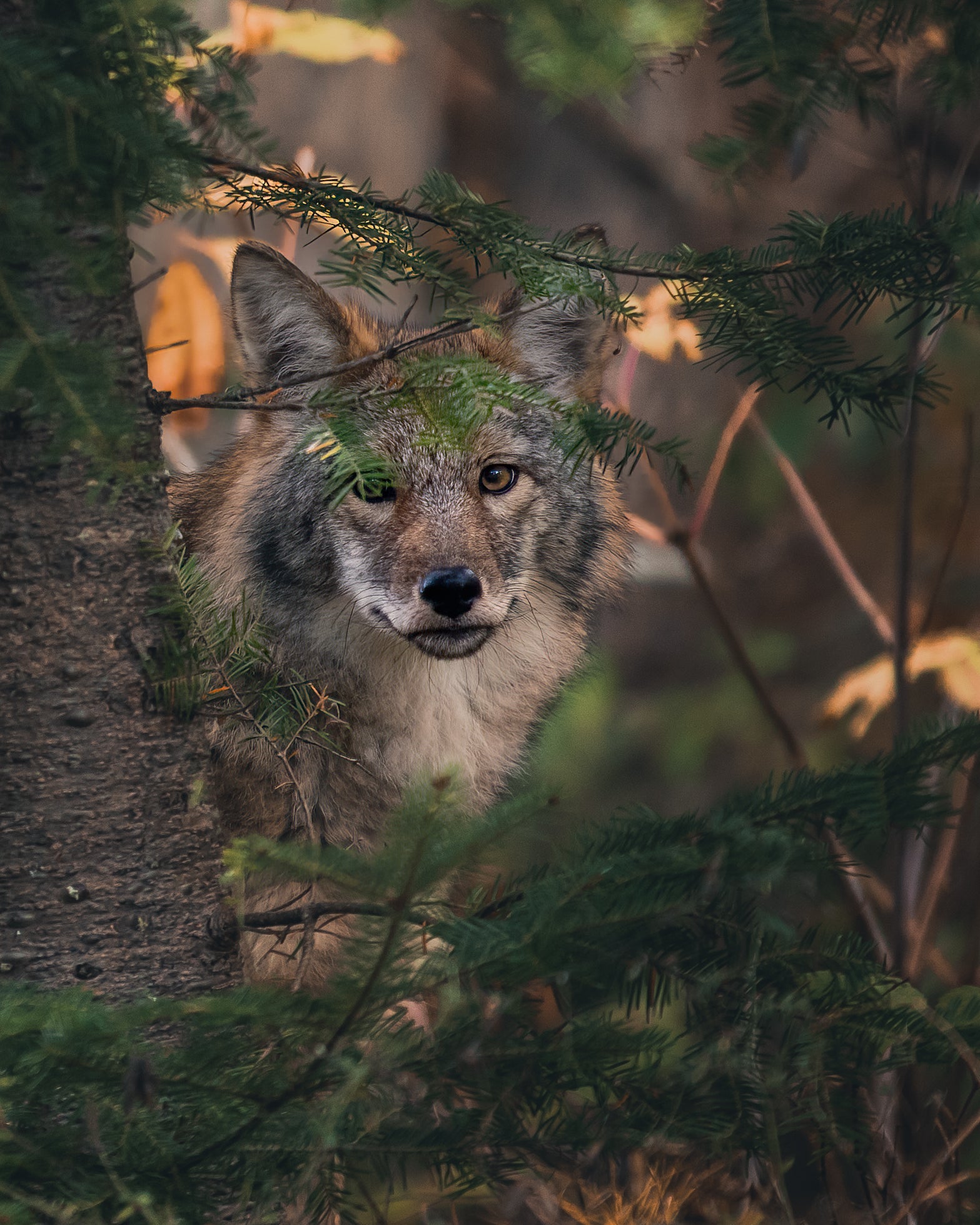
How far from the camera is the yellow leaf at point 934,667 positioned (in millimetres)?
3387

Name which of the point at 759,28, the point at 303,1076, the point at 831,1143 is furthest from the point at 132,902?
the point at 759,28

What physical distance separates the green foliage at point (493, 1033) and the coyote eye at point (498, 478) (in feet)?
4.15

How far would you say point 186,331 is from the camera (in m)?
3.74

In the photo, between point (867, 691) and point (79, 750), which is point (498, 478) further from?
point (867, 691)

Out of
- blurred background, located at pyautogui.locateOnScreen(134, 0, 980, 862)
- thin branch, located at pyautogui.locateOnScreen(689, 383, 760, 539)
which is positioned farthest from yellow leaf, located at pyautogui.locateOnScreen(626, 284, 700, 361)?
blurred background, located at pyautogui.locateOnScreen(134, 0, 980, 862)

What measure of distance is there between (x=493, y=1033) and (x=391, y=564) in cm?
132

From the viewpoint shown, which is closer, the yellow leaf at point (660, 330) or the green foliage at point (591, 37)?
the green foliage at point (591, 37)

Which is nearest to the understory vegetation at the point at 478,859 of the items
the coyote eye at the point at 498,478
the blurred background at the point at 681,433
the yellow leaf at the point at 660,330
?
the coyote eye at the point at 498,478

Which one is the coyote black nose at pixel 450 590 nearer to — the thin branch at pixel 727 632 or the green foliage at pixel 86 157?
the green foliage at pixel 86 157

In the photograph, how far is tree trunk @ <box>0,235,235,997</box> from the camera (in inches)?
74.2

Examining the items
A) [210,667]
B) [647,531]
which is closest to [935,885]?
[647,531]

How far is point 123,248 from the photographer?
6.00 ft

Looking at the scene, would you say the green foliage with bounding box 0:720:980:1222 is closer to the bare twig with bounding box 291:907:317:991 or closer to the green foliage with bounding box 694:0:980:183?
the bare twig with bounding box 291:907:317:991

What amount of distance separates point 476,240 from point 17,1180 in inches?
66.7
